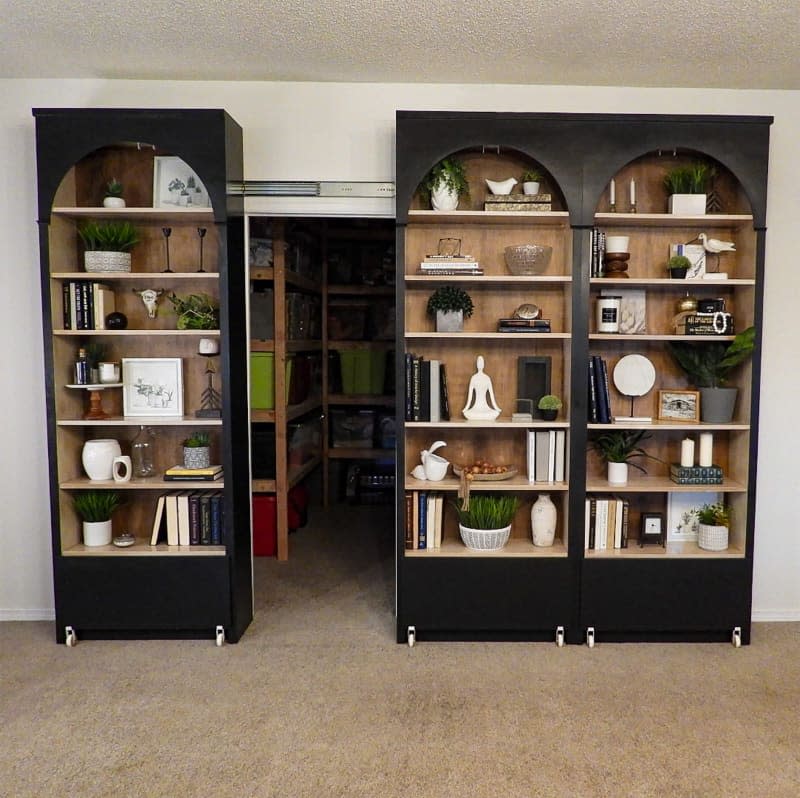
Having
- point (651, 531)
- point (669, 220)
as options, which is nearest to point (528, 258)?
point (669, 220)

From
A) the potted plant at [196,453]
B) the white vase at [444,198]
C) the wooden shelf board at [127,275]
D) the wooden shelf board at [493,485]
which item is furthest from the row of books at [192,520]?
the white vase at [444,198]

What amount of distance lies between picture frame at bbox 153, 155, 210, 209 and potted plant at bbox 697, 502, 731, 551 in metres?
2.80

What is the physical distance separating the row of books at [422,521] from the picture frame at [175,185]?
171 centimetres

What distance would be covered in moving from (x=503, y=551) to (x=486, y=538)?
11cm

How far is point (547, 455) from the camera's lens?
339 centimetres

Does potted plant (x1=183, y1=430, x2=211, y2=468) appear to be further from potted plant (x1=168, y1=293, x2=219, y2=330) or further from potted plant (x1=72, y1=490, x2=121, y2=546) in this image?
potted plant (x1=168, y1=293, x2=219, y2=330)

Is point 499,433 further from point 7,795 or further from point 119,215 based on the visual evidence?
point 7,795

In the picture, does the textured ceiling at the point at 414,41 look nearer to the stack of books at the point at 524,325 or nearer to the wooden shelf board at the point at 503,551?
the stack of books at the point at 524,325

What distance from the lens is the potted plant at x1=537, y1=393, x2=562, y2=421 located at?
334 cm

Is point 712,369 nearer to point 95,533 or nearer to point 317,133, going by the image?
point 317,133

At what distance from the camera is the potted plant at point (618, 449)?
11.2 ft

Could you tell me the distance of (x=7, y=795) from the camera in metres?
2.24

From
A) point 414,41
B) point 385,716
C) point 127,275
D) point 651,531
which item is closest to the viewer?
point 385,716

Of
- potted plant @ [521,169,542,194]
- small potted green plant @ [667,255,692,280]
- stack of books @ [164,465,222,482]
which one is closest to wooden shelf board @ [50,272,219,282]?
stack of books @ [164,465,222,482]
